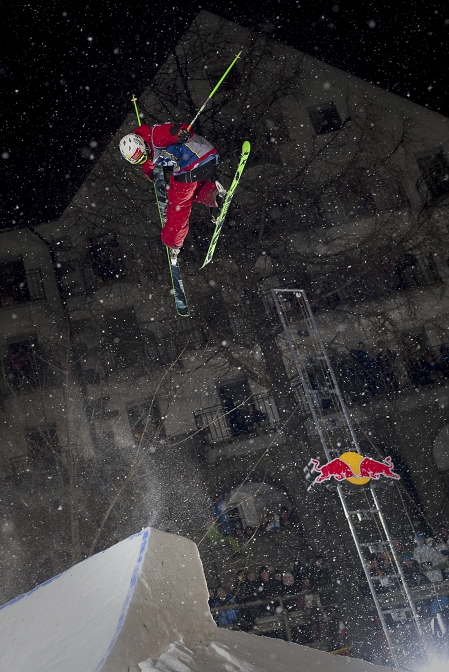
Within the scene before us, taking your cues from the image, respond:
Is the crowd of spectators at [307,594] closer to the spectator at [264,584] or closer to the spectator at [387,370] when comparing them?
the spectator at [264,584]

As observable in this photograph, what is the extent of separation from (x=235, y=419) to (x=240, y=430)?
0.47 m

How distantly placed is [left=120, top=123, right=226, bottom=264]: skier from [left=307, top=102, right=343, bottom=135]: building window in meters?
9.45

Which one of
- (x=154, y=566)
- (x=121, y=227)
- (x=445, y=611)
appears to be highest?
(x=121, y=227)

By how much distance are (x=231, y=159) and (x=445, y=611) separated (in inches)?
410

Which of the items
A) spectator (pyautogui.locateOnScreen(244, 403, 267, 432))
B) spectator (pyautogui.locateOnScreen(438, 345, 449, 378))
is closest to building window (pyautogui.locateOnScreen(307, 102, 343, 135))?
spectator (pyautogui.locateOnScreen(438, 345, 449, 378))

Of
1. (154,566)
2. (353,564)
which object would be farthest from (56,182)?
(154,566)

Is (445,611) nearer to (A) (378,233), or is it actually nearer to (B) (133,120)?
(A) (378,233)

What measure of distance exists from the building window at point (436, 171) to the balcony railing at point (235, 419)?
24.1 ft

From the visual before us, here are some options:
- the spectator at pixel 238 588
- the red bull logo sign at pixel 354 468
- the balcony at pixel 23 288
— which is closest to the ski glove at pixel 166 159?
the red bull logo sign at pixel 354 468

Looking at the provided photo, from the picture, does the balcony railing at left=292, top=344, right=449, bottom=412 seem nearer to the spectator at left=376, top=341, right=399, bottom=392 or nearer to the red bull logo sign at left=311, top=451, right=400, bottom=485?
the spectator at left=376, top=341, right=399, bottom=392

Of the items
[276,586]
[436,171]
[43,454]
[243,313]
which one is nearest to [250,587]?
[276,586]

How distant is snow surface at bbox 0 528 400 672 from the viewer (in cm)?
160

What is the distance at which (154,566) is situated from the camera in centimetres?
196

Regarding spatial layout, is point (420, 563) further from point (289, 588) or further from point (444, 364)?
point (444, 364)
